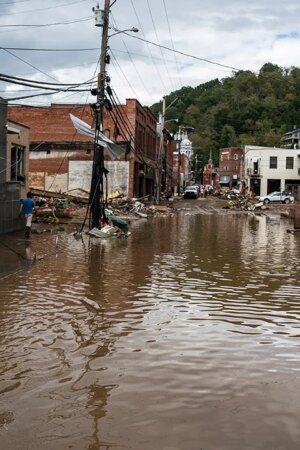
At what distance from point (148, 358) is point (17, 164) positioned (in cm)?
1858

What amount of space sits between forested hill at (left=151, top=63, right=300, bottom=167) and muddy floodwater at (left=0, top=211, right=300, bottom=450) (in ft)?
311

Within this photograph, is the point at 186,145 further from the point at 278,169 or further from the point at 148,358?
the point at 148,358

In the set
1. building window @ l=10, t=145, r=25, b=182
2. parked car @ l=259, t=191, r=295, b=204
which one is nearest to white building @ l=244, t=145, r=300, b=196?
parked car @ l=259, t=191, r=295, b=204

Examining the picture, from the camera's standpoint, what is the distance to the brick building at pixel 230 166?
379 ft

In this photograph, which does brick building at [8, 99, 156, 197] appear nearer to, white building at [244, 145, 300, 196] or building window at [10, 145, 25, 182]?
building window at [10, 145, 25, 182]

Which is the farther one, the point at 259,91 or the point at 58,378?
the point at 259,91

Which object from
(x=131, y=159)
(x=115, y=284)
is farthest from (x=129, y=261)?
(x=131, y=159)

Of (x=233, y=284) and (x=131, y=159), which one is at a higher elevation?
(x=131, y=159)

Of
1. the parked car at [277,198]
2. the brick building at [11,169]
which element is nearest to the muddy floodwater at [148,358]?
the brick building at [11,169]

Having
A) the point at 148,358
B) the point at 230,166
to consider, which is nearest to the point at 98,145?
the point at 148,358

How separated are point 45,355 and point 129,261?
8.00 meters

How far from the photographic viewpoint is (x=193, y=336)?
7.04 metres

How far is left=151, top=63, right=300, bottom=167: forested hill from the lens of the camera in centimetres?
10712

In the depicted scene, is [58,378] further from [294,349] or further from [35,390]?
[294,349]
